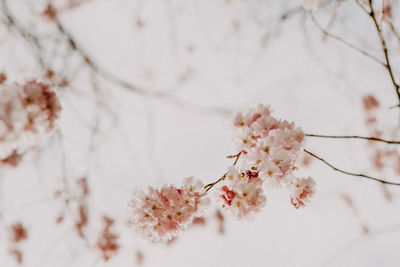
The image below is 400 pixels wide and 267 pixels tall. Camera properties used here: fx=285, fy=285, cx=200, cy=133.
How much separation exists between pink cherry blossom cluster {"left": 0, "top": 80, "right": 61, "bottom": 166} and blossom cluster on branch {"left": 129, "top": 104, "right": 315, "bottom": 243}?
746 mm

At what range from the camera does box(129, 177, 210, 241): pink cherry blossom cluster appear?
1.87 meters

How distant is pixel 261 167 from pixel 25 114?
1.43 meters

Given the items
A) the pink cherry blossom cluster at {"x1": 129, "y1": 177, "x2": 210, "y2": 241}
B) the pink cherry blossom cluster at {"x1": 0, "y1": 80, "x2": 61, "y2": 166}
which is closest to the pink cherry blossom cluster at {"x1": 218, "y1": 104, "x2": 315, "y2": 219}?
the pink cherry blossom cluster at {"x1": 129, "y1": 177, "x2": 210, "y2": 241}

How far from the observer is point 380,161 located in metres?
6.19

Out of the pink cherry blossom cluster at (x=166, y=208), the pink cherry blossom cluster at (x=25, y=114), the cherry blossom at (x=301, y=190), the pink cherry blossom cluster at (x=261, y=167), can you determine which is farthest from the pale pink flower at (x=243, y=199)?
the pink cherry blossom cluster at (x=25, y=114)

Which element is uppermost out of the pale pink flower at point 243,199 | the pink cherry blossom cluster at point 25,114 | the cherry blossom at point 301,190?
the pink cherry blossom cluster at point 25,114

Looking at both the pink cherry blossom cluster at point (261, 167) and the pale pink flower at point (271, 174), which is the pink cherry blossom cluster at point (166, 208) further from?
the pale pink flower at point (271, 174)

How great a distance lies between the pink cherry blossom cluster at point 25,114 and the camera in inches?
58.9

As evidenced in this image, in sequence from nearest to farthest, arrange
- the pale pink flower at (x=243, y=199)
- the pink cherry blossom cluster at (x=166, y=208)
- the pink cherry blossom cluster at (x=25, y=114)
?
the pink cherry blossom cluster at (x=25, y=114), the pale pink flower at (x=243, y=199), the pink cherry blossom cluster at (x=166, y=208)

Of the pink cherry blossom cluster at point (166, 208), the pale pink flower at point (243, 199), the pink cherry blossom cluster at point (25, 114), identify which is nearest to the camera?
the pink cherry blossom cluster at point (25, 114)

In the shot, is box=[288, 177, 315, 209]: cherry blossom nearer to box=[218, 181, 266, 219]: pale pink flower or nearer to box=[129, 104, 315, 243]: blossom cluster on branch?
box=[129, 104, 315, 243]: blossom cluster on branch

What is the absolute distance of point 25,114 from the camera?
64.1 inches

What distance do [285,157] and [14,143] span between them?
1.57m

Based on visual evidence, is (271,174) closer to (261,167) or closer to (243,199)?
(261,167)
